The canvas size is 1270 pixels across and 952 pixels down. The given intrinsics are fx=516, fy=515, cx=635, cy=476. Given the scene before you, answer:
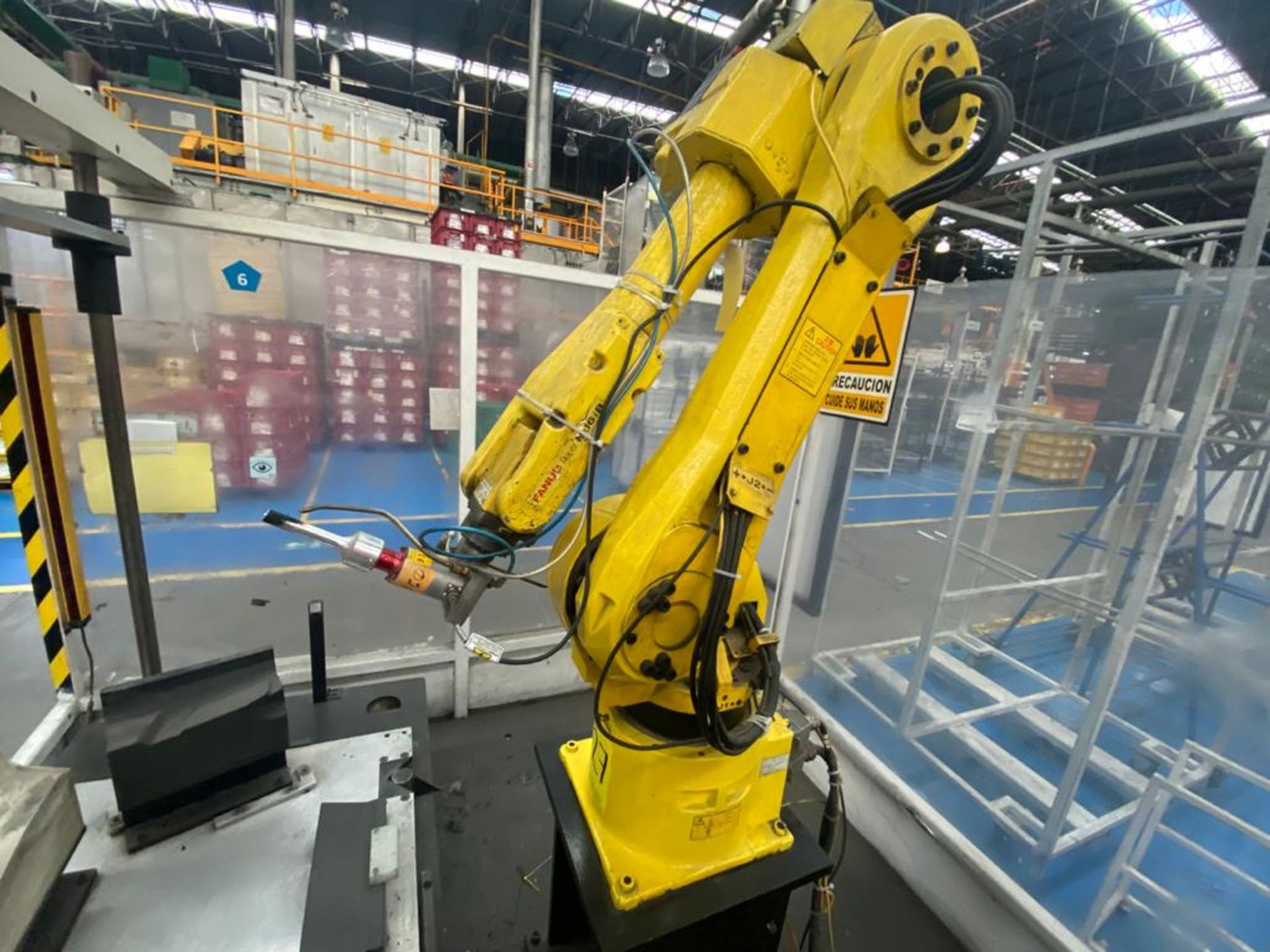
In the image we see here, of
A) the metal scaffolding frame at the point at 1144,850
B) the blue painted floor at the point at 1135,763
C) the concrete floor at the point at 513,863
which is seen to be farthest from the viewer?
the concrete floor at the point at 513,863

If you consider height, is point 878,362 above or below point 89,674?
above

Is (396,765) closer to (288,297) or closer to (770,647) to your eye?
(770,647)

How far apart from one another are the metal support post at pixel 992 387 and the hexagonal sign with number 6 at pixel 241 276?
330 centimetres

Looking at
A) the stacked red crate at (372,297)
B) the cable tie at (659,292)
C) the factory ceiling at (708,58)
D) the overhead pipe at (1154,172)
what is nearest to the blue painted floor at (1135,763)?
the cable tie at (659,292)

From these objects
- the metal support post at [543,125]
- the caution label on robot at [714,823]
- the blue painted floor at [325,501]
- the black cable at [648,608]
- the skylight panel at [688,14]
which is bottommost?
the caution label on robot at [714,823]

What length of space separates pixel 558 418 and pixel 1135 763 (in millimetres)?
3743

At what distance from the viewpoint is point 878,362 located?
91.8 inches

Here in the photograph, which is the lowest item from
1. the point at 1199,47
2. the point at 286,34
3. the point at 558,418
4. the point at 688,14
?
the point at 558,418

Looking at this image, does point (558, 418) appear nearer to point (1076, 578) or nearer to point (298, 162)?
point (1076, 578)

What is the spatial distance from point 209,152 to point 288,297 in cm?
1044

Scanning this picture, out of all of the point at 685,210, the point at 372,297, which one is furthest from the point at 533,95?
the point at 685,210

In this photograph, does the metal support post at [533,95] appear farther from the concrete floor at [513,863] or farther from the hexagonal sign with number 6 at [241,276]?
the concrete floor at [513,863]

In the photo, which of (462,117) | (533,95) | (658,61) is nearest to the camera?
(658,61)

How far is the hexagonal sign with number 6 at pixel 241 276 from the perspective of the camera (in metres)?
2.20
